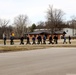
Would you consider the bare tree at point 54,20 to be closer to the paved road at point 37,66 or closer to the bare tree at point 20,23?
the bare tree at point 20,23

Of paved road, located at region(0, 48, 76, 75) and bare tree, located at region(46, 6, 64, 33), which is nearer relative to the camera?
paved road, located at region(0, 48, 76, 75)

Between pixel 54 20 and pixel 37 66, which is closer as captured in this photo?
pixel 37 66

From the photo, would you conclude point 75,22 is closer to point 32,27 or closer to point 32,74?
point 32,27

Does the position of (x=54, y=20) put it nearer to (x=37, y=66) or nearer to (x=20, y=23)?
(x=20, y=23)

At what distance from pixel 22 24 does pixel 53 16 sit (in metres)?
39.1

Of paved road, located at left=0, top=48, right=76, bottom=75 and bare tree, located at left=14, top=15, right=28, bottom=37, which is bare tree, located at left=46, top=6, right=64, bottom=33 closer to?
bare tree, located at left=14, top=15, right=28, bottom=37

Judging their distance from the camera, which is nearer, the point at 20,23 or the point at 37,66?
the point at 37,66

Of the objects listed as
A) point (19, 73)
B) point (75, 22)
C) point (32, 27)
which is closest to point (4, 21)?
point (32, 27)

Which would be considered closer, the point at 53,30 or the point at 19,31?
the point at 53,30

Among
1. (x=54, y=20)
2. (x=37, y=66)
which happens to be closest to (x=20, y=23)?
(x=54, y=20)

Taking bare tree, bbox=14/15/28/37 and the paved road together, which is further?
bare tree, bbox=14/15/28/37

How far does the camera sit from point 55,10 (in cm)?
11288

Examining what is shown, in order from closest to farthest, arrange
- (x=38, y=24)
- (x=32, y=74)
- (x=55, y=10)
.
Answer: (x=32, y=74), (x=55, y=10), (x=38, y=24)

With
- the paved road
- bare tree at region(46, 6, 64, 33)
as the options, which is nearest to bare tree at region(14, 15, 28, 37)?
bare tree at region(46, 6, 64, 33)
